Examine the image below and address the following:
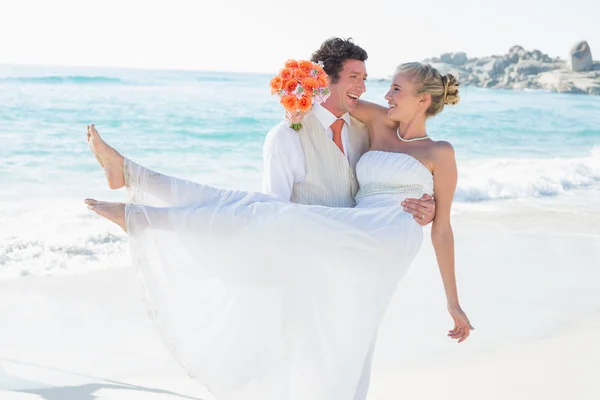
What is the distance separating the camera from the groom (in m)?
3.54

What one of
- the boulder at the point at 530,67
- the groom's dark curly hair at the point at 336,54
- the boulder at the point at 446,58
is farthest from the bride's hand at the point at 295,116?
the boulder at the point at 530,67

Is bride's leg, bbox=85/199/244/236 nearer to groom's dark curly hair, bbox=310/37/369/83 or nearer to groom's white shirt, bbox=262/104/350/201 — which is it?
groom's white shirt, bbox=262/104/350/201

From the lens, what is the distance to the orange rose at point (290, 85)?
3.48m

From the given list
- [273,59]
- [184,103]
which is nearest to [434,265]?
[184,103]

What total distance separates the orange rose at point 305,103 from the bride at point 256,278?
0.44 m

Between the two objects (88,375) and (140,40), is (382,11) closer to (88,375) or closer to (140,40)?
(140,40)

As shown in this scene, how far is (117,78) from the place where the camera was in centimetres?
2841

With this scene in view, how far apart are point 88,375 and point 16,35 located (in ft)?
87.4

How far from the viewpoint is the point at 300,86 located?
11.4 feet

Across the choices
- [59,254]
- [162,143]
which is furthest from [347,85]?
[162,143]

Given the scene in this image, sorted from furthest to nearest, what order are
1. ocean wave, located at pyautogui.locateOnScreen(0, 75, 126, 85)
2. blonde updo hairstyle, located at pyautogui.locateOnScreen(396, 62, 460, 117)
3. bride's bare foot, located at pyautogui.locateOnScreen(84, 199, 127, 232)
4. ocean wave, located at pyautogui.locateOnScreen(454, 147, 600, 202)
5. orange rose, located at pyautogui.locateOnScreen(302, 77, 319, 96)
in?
ocean wave, located at pyautogui.locateOnScreen(0, 75, 126, 85), ocean wave, located at pyautogui.locateOnScreen(454, 147, 600, 202), blonde updo hairstyle, located at pyautogui.locateOnScreen(396, 62, 460, 117), orange rose, located at pyautogui.locateOnScreen(302, 77, 319, 96), bride's bare foot, located at pyautogui.locateOnScreen(84, 199, 127, 232)

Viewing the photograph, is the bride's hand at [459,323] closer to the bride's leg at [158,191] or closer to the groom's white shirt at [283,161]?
the groom's white shirt at [283,161]

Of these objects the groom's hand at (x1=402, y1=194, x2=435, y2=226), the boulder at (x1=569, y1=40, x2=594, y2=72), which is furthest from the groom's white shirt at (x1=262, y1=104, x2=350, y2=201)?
the boulder at (x1=569, y1=40, x2=594, y2=72)

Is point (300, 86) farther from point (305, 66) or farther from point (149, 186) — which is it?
point (149, 186)
